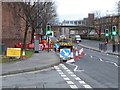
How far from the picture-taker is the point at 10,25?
4888 cm

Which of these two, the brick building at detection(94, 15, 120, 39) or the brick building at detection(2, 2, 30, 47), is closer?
the brick building at detection(2, 2, 30, 47)

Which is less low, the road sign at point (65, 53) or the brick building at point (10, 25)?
the brick building at point (10, 25)

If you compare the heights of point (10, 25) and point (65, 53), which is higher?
point (10, 25)

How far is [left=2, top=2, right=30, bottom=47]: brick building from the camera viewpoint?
46125mm

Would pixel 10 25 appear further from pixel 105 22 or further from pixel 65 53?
pixel 105 22

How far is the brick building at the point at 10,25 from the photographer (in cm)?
4612

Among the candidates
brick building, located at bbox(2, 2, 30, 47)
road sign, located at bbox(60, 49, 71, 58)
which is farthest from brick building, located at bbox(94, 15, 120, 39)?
road sign, located at bbox(60, 49, 71, 58)

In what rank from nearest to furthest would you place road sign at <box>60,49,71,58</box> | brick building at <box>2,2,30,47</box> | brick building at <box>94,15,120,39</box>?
road sign at <box>60,49,71,58</box>, brick building at <box>2,2,30,47</box>, brick building at <box>94,15,120,39</box>

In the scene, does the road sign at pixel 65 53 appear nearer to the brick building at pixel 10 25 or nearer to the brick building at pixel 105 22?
the brick building at pixel 10 25

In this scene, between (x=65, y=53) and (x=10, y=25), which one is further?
(x=10, y=25)

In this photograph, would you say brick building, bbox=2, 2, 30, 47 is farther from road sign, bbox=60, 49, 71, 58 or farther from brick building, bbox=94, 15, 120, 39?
brick building, bbox=94, 15, 120, 39

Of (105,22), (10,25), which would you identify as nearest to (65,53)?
(10,25)

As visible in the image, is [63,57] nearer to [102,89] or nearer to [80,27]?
[102,89]

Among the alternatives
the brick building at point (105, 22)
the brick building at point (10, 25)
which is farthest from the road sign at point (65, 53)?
the brick building at point (105, 22)
